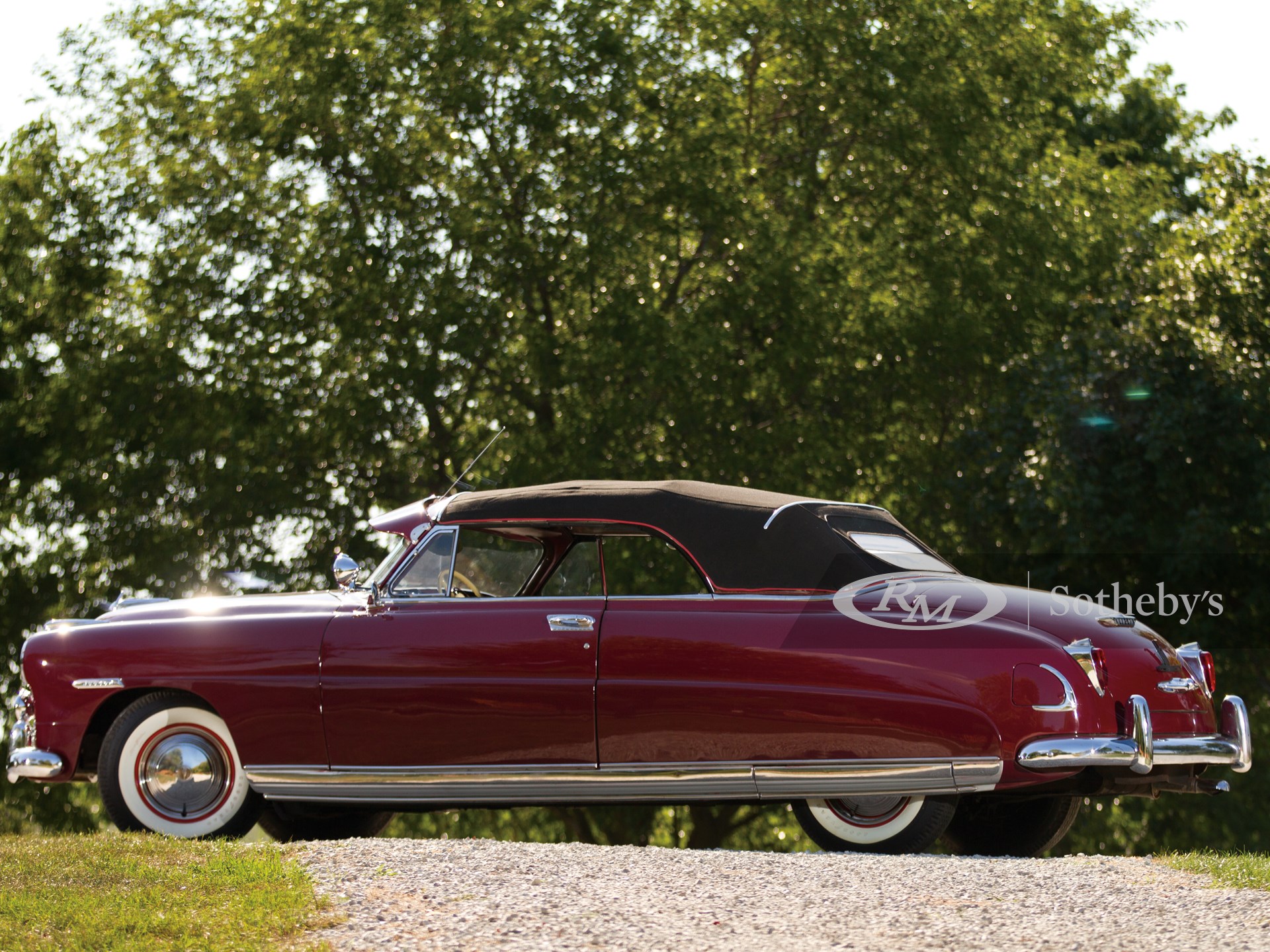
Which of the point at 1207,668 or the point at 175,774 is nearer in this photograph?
the point at 1207,668

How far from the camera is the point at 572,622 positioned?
263 inches

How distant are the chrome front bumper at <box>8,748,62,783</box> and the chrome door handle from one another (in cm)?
296

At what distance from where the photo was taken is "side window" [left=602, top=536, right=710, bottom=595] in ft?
46.3

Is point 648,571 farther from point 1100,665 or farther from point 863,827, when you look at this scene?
point 1100,665

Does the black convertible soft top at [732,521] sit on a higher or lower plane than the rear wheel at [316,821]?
higher

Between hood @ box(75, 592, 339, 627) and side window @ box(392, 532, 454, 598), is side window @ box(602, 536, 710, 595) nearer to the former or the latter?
hood @ box(75, 592, 339, 627)

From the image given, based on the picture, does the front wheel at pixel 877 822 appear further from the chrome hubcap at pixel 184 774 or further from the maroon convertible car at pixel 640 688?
the chrome hubcap at pixel 184 774

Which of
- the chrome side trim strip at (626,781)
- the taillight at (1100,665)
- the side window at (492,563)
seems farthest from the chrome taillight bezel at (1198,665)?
the side window at (492,563)

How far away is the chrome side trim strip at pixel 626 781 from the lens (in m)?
6.12

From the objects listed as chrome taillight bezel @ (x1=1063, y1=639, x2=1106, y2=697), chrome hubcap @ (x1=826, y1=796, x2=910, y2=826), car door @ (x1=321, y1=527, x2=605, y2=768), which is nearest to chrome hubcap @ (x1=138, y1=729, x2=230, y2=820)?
car door @ (x1=321, y1=527, x2=605, y2=768)

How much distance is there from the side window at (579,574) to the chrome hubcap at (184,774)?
78.1 inches

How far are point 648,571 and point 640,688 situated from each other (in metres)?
8.21

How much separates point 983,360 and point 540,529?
11055 millimetres

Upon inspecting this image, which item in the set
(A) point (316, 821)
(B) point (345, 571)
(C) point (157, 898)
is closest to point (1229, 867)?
(B) point (345, 571)
